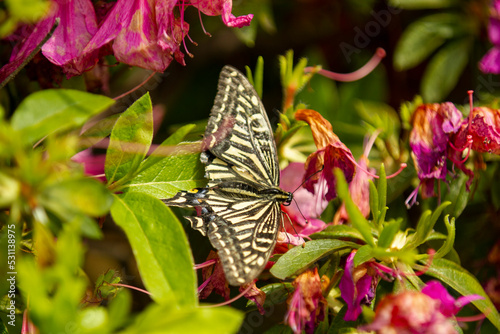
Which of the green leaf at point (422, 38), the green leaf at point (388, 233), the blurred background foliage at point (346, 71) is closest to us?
the green leaf at point (388, 233)

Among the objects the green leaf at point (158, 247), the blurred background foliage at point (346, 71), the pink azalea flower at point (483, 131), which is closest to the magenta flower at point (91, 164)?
the blurred background foliage at point (346, 71)

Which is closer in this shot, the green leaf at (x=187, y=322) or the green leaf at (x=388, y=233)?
the green leaf at (x=187, y=322)

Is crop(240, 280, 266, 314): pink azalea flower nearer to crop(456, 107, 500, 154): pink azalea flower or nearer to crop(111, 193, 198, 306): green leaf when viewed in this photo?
crop(111, 193, 198, 306): green leaf

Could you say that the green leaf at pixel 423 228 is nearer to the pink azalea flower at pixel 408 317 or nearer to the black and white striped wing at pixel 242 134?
the pink azalea flower at pixel 408 317

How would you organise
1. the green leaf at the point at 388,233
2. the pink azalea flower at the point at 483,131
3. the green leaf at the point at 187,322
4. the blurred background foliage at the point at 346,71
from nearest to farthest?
the green leaf at the point at 187,322, the green leaf at the point at 388,233, the pink azalea flower at the point at 483,131, the blurred background foliage at the point at 346,71

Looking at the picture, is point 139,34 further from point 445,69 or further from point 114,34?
point 445,69

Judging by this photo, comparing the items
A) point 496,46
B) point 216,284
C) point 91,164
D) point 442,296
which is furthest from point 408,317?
point 496,46

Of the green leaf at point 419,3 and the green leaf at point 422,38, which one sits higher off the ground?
the green leaf at point 419,3
